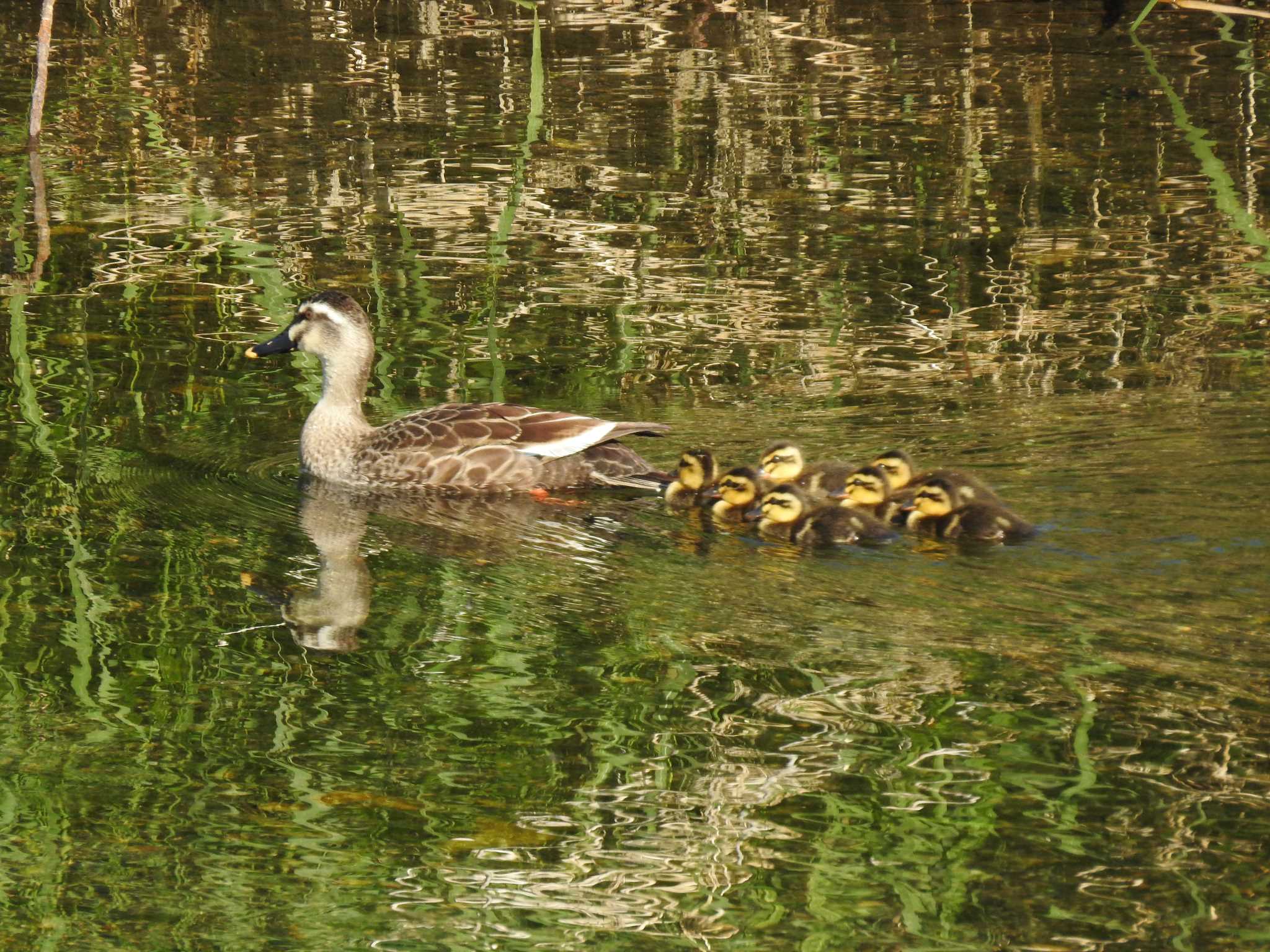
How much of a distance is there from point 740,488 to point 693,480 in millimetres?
321

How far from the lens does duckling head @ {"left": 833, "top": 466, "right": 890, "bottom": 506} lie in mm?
7305

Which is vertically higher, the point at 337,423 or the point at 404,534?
the point at 337,423

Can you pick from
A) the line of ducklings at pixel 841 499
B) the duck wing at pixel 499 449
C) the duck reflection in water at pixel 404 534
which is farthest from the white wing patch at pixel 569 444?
the line of ducklings at pixel 841 499

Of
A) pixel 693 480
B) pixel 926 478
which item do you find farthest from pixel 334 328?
pixel 926 478

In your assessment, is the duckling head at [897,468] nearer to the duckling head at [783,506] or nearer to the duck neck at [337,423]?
the duckling head at [783,506]

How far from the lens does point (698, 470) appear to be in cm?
759

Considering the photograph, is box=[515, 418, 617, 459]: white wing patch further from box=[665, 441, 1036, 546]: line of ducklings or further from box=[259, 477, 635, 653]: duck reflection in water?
box=[665, 441, 1036, 546]: line of ducklings

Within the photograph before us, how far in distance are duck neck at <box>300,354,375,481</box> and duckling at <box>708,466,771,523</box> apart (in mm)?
1652

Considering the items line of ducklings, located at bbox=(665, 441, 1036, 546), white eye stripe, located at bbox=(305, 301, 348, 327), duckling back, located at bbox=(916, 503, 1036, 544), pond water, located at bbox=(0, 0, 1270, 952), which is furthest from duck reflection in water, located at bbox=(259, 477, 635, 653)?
duckling back, located at bbox=(916, 503, 1036, 544)

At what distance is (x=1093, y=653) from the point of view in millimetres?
5832

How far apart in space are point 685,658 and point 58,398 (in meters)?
3.92

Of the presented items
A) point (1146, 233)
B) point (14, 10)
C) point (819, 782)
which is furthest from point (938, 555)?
point (14, 10)

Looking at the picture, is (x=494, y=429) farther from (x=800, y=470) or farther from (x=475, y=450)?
(x=800, y=470)

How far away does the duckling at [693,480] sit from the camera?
7.59 m
